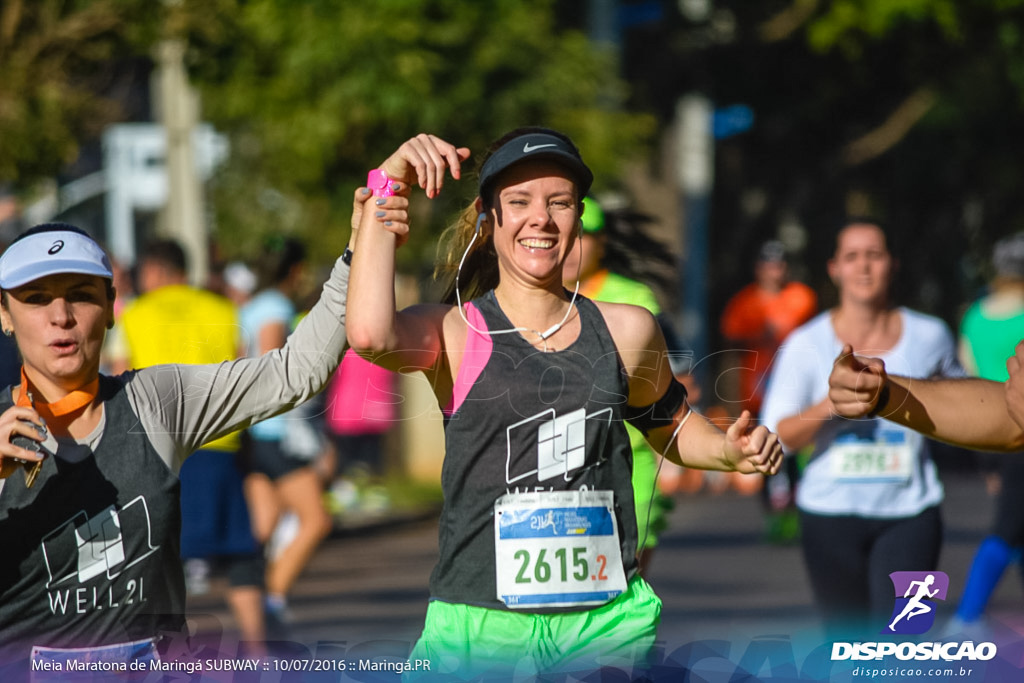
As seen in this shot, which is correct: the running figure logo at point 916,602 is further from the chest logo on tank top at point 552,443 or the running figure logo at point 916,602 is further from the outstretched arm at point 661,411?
the chest logo on tank top at point 552,443

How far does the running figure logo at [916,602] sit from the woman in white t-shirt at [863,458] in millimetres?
609

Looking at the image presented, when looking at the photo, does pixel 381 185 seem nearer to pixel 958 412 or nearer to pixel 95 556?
pixel 95 556

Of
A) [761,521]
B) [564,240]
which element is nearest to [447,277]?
[564,240]

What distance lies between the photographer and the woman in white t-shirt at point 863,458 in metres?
5.51

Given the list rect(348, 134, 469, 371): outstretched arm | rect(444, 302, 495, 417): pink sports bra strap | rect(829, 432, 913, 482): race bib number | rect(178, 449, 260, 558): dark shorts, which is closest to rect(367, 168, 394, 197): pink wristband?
rect(348, 134, 469, 371): outstretched arm

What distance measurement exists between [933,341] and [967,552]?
5.27m

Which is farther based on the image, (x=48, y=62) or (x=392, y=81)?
(x=392, y=81)

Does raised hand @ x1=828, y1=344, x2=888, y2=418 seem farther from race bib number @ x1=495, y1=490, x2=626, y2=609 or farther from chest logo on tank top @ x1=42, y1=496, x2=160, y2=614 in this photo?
chest logo on tank top @ x1=42, y1=496, x2=160, y2=614

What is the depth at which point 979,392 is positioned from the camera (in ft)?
12.0

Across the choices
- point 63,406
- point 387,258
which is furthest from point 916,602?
point 63,406

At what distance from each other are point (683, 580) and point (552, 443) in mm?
6547

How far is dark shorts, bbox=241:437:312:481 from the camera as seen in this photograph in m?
8.23

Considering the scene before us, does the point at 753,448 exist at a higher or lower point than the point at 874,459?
lower

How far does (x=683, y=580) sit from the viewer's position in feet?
32.0
